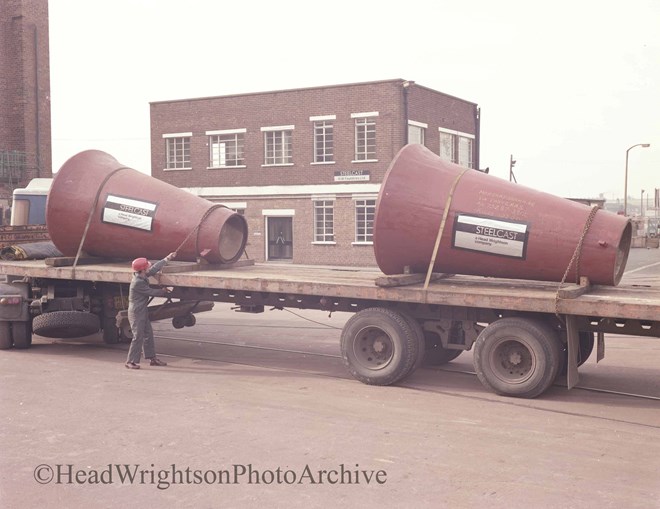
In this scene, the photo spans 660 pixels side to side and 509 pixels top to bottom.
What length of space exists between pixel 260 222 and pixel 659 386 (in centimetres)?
2683

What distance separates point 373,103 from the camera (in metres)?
32.1

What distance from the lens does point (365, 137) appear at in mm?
32500

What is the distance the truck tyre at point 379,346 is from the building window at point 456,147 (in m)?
26.5

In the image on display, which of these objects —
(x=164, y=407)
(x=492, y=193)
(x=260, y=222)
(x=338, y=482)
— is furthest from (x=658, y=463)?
(x=260, y=222)

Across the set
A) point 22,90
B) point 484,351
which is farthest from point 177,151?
point 484,351

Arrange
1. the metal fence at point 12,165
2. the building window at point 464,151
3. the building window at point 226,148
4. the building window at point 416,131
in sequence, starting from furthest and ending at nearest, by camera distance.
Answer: the building window at point 464,151 < the building window at point 226,148 < the metal fence at point 12,165 < the building window at point 416,131

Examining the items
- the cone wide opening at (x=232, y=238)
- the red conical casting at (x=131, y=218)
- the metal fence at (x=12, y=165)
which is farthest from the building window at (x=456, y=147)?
the red conical casting at (x=131, y=218)

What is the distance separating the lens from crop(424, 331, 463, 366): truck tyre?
10.1m

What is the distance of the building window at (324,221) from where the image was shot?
33281 millimetres

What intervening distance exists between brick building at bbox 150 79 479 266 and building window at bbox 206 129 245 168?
47 mm

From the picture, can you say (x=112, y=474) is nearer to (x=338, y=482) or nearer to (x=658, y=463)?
(x=338, y=482)

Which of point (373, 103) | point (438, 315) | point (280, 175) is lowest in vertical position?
point (438, 315)

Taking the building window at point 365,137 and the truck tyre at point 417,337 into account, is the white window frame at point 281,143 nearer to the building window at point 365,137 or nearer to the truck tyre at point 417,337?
the building window at point 365,137

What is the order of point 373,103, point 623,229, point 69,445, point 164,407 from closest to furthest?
point 69,445, point 164,407, point 623,229, point 373,103
